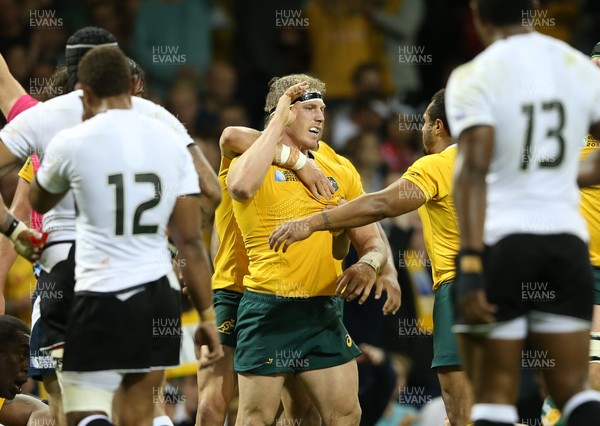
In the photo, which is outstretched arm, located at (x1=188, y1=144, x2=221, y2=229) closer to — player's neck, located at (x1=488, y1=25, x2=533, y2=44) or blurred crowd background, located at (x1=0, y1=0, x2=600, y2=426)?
player's neck, located at (x1=488, y1=25, x2=533, y2=44)

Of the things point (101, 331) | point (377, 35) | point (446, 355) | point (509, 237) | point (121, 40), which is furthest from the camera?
point (377, 35)

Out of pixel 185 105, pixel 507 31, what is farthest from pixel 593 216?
pixel 185 105

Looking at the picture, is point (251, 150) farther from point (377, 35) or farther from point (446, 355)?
point (377, 35)

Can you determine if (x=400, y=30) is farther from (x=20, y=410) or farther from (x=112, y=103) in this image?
(x=112, y=103)

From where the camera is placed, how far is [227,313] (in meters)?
6.70

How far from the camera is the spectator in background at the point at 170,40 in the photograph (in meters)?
12.1

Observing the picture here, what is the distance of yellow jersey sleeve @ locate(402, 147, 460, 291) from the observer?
6055 mm

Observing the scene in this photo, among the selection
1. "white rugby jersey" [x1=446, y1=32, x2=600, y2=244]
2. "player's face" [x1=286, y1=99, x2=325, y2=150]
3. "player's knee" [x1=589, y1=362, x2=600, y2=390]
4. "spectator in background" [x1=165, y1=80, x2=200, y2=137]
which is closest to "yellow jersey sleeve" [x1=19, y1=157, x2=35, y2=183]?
"player's face" [x1=286, y1=99, x2=325, y2=150]

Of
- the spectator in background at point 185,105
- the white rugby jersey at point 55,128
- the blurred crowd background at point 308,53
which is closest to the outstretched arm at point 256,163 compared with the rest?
the white rugby jersey at point 55,128

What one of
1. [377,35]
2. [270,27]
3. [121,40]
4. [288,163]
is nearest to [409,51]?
[377,35]

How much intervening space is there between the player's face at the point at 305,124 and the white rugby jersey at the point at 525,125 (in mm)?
2168

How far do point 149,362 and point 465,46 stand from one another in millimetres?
9188

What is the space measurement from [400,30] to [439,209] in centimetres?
707

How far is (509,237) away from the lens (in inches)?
171
